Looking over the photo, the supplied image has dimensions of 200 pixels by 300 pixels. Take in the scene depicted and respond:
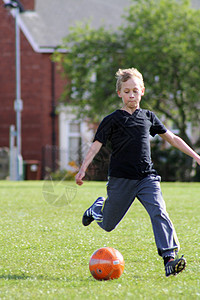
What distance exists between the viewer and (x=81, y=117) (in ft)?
92.7

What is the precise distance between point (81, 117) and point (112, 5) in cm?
1030

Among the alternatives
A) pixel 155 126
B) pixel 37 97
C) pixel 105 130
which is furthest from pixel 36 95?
pixel 105 130

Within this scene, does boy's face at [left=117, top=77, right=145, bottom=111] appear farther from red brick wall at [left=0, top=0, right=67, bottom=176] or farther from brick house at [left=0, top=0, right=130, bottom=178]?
red brick wall at [left=0, top=0, right=67, bottom=176]

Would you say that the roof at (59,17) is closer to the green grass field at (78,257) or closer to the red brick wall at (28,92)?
the red brick wall at (28,92)

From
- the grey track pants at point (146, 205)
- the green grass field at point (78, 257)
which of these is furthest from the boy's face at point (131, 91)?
the green grass field at point (78, 257)

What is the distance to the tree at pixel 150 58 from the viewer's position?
25.1 meters

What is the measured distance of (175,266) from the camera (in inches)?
196

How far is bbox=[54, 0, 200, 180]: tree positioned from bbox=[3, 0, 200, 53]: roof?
3841 mm

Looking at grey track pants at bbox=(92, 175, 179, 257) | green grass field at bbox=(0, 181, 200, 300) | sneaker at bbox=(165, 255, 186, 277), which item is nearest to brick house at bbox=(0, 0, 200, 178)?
green grass field at bbox=(0, 181, 200, 300)

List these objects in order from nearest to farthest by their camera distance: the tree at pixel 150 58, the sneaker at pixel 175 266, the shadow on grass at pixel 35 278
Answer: the sneaker at pixel 175 266, the shadow on grass at pixel 35 278, the tree at pixel 150 58

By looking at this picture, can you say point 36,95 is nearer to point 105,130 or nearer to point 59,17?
point 59,17

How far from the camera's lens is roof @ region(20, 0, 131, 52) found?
30.7 metres

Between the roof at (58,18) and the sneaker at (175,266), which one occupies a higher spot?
the roof at (58,18)

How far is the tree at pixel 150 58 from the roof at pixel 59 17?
3929 millimetres
